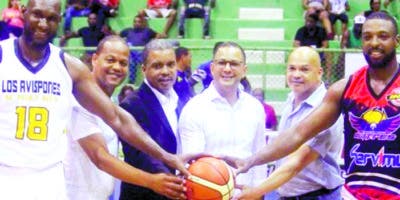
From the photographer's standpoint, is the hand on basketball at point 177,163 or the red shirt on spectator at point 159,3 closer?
the hand on basketball at point 177,163

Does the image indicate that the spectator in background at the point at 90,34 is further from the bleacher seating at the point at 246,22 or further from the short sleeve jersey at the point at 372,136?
the short sleeve jersey at the point at 372,136

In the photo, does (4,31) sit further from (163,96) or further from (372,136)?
(372,136)

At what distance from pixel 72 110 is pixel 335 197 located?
7.05 ft

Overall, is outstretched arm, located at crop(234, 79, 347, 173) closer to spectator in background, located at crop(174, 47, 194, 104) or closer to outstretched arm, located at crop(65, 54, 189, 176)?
outstretched arm, located at crop(65, 54, 189, 176)

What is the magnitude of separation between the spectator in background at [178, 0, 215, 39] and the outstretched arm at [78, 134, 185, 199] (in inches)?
435

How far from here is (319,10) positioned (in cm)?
1717

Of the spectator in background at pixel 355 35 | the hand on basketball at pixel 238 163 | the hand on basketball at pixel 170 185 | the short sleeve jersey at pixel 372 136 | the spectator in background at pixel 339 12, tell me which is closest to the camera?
the short sleeve jersey at pixel 372 136

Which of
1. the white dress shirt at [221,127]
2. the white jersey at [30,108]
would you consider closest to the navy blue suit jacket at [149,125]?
the white dress shirt at [221,127]

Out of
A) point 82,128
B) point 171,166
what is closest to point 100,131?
point 82,128

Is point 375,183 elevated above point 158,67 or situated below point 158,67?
below

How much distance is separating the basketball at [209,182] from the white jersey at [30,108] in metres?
0.96

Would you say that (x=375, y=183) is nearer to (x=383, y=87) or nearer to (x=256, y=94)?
(x=383, y=87)

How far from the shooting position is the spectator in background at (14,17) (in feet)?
52.9

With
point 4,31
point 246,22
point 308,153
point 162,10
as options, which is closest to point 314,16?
point 246,22
